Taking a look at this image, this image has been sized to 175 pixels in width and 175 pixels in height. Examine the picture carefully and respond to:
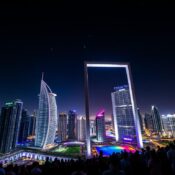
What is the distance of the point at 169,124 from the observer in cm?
7281

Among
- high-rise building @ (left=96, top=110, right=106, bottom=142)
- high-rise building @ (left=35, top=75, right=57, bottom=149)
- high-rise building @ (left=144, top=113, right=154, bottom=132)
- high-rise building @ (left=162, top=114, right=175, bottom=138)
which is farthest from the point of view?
high-rise building @ (left=144, top=113, right=154, bottom=132)

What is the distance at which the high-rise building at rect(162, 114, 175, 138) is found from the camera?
69750mm

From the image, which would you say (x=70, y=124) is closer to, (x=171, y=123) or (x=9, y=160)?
(x=9, y=160)

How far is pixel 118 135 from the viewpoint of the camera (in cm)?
4894

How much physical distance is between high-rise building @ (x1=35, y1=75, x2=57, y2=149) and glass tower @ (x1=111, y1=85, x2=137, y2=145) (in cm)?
2795

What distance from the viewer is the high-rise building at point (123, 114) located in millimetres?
44125

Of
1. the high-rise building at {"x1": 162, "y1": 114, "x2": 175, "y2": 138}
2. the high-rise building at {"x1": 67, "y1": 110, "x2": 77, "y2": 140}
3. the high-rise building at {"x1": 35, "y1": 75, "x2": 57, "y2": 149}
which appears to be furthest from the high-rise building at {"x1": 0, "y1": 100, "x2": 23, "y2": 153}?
the high-rise building at {"x1": 162, "y1": 114, "x2": 175, "y2": 138}

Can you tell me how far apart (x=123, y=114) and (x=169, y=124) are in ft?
156

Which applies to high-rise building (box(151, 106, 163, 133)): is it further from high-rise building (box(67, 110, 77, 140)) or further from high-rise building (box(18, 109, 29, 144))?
high-rise building (box(18, 109, 29, 144))

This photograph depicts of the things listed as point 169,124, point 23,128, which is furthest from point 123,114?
point 23,128

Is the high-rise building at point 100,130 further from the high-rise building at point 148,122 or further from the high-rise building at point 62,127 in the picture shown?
the high-rise building at point 148,122

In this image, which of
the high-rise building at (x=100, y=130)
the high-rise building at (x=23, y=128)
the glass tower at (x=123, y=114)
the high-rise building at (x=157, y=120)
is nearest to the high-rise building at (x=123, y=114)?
the glass tower at (x=123, y=114)

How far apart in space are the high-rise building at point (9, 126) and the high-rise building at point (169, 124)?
3437 inches

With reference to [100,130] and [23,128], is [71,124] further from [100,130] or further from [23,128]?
[23,128]
